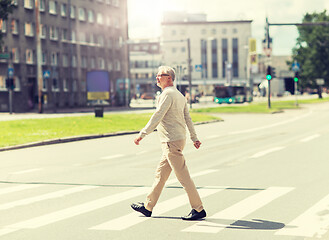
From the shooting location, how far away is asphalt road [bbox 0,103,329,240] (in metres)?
6.71

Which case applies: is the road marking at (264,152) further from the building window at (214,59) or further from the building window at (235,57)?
the building window at (214,59)

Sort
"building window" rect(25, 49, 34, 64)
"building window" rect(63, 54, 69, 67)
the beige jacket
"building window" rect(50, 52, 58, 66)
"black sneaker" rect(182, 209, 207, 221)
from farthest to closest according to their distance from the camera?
"building window" rect(63, 54, 69, 67), "building window" rect(50, 52, 58, 66), "building window" rect(25, 49, 34, 64), "black sneaker" rect(182, 209, 207, 221), the beige jacket

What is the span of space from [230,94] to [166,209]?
253ft

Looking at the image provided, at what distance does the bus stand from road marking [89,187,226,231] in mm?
74942

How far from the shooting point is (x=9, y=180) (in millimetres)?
11031

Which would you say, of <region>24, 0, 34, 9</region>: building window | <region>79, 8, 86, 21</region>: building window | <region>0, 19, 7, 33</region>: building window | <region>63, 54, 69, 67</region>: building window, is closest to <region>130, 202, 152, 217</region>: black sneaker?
<region>0, 19, 7, 33</region>: building window


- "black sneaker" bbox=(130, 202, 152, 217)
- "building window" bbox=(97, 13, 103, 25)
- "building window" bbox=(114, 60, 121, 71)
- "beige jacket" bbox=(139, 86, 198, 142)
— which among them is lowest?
"black sneaker" bbox=(130, 202, 152, 217)

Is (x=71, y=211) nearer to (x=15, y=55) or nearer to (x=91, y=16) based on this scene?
(x=15, y=55)

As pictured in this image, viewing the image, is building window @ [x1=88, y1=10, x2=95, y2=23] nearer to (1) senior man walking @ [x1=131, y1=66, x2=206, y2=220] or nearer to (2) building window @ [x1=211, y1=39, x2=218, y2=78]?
(1) senior man walking @ [x1=131, y1=66, x2=206, y2=220]

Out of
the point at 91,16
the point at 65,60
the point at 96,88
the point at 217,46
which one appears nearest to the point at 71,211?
the point at 96,88

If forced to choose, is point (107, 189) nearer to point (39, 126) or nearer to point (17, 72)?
point (39, 126)

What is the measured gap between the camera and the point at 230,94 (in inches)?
3319

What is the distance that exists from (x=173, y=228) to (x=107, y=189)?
3.06 m

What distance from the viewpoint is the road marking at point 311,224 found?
6461mm
